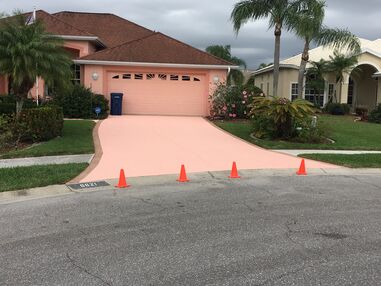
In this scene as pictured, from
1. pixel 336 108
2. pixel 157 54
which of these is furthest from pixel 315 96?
pixel 157 54

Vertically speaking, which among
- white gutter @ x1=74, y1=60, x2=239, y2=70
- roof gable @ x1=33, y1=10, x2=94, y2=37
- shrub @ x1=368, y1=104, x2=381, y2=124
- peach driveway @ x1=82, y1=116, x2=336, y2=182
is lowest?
peach driveway @ x1=82, y1=116, x2=336, y2=182

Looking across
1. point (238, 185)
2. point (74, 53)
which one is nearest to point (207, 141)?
point (238, 185)

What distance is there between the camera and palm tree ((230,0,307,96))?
72.2 feet

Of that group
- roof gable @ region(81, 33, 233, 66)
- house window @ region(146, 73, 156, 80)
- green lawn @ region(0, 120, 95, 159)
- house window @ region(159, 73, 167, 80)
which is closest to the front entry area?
roof gable @ region(81, 33, 233, 66)

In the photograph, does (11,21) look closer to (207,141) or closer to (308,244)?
(207,141)

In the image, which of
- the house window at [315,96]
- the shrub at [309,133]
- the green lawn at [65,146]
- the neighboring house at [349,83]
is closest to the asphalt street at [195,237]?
the green lawn at [65,146]

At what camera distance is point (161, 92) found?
24062 millimetres

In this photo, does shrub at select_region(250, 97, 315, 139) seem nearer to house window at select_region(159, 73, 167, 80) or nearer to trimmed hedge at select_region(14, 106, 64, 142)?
trimmed hedge at select_region(14, 106, 64, 142)

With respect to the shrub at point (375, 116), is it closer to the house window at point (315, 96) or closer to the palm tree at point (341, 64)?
the palm tree at point (341, 64)

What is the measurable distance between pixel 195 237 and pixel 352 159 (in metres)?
7.71

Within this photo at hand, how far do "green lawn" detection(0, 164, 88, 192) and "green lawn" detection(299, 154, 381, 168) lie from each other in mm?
6043

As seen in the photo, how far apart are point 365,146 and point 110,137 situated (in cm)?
819

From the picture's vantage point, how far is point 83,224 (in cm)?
629

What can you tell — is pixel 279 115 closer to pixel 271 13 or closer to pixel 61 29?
pixel 271 13
